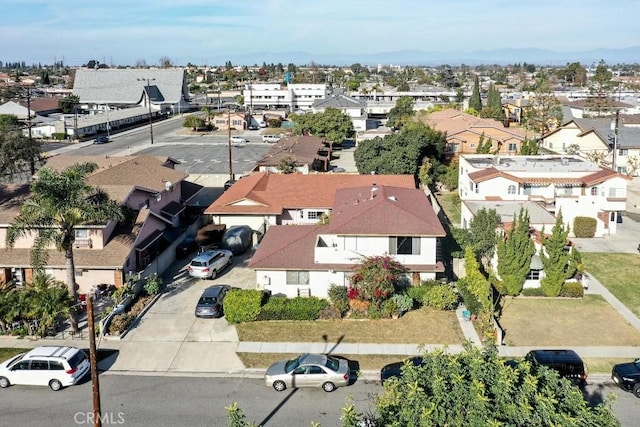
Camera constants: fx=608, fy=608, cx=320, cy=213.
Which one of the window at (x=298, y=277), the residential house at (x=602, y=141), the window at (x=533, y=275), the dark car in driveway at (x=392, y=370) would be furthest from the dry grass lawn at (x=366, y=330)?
the residential house at (x=602, y=141)

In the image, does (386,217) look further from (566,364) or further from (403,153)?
(403,153)

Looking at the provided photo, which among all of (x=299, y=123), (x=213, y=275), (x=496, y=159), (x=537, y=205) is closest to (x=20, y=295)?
(x=213, y=275)

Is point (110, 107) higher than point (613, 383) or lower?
higher

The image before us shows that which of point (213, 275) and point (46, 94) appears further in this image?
point (46, 94)

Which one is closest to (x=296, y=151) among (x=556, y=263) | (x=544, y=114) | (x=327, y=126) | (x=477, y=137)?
(x=327, y=126)

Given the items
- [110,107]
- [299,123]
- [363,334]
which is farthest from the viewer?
[110,107]

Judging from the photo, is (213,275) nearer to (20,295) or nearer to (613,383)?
(20,295)

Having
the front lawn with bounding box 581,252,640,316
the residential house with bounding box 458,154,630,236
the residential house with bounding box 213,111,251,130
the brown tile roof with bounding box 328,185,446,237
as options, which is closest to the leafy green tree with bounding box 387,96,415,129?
the residential house with bounding box 213,111,251,130
